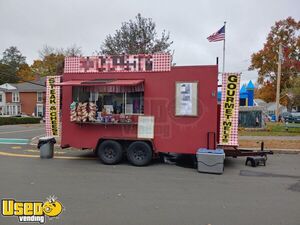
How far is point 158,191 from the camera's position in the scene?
21.7 ft

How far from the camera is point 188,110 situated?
966cm

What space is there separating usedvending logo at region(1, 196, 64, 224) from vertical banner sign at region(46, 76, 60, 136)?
19.3 ft

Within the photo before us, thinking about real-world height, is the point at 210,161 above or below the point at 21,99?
below

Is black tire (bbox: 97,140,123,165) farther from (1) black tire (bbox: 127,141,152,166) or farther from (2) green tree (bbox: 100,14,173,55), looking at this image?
(2) green tree (bbox: 100,14,173,55)

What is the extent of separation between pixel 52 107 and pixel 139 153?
3.98m

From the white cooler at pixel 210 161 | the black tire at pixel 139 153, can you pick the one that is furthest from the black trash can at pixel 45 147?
the white cooler at pixel 210 161

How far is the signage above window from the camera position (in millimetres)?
9891

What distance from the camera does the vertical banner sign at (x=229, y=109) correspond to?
9.87 m

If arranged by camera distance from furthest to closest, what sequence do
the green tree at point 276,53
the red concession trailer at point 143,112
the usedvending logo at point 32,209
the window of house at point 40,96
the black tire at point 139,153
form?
the window of house at point 40,96 → the green tree at point 276,53 → the black tire at point 139,153 → the red concession trailer at point 143,112 → the usedvending logo at point 32,209

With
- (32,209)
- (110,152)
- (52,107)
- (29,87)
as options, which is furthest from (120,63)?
(29,87)

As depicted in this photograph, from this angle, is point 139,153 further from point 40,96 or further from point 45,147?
point 40,96

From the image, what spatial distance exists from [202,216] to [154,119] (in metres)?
5.11

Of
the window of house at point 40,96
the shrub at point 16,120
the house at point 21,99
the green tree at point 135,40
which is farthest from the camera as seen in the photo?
the house at point 21,99

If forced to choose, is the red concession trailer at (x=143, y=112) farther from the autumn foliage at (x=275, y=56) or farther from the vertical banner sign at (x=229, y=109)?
the autumn foliage at (x=275, y=56)
